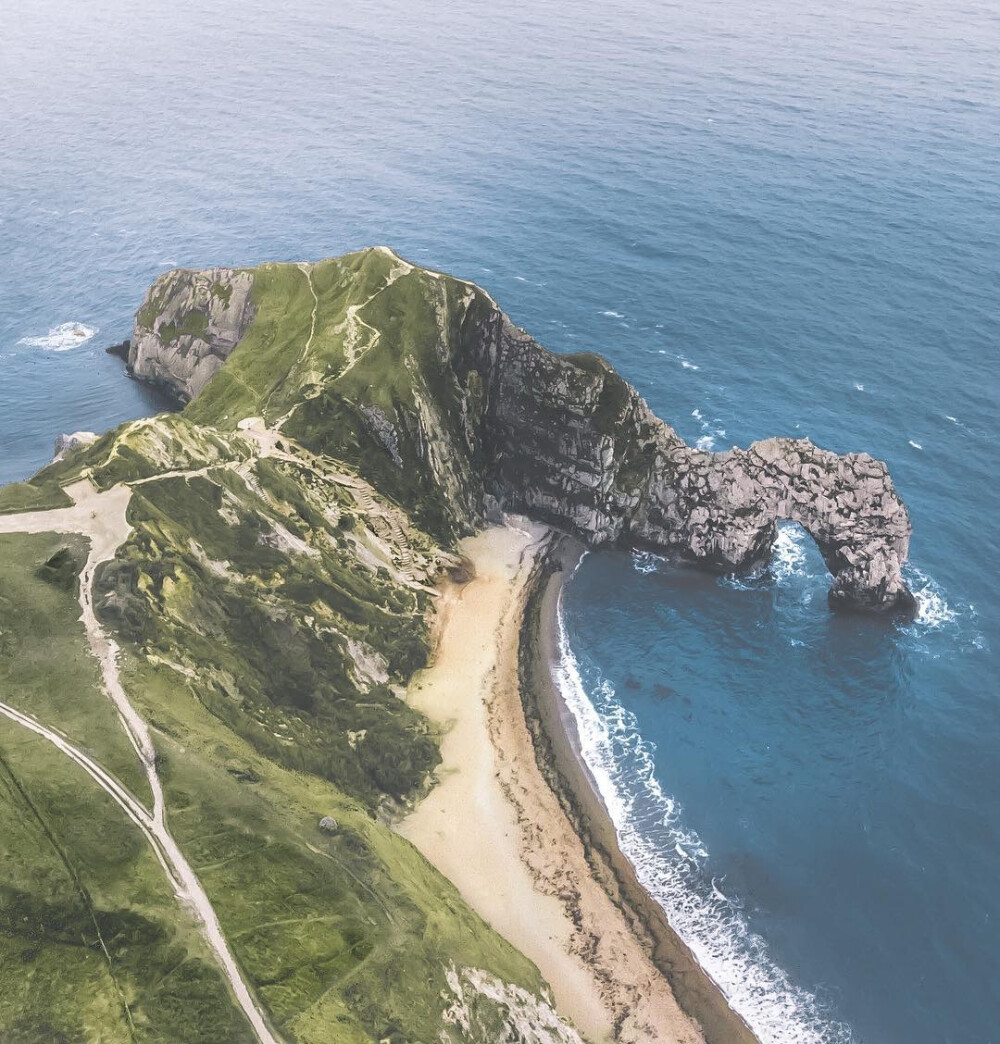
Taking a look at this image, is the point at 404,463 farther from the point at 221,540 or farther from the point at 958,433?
the point at 958,433

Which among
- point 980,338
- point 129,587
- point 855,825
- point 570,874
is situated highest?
point 980,338

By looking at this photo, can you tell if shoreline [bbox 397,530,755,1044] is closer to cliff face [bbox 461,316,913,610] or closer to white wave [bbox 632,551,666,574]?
white wave [bbox 632,551,666,574]

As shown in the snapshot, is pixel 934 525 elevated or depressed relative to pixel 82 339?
elevated

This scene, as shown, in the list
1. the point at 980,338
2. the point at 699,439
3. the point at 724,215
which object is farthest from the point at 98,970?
the point at 724,215

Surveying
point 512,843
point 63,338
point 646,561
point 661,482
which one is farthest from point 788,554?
point 63,338

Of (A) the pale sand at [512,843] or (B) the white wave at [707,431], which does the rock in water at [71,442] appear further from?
(B) the white wave at [707,431]

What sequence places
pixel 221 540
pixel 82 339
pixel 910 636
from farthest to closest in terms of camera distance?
pixel 82 339, pixel 910 636, pixel 221 540

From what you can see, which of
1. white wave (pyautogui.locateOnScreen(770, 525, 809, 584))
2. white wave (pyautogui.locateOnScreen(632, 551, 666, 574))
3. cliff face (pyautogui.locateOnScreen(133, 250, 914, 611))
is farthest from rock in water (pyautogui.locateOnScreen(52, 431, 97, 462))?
white wave (pyautogui.locateOnScreen(770, 525, 809, 584))
